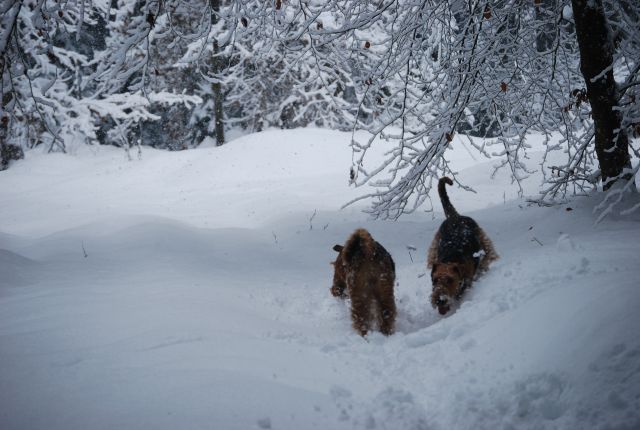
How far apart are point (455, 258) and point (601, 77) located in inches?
104

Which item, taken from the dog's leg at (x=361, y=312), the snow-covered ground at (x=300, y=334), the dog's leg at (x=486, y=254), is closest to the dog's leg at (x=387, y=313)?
the dog's leg at (x=361, y=312)

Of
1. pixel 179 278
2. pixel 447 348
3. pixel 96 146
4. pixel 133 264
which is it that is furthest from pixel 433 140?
pixel 96 146

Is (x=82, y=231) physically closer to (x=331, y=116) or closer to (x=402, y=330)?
(x=402, y=330)

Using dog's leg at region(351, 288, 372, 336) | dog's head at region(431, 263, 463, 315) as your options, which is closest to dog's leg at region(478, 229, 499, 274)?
dog's head at region(431, 263, 463, 315)

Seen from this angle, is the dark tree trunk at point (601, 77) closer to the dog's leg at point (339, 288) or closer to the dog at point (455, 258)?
the dog at point (455, 258)

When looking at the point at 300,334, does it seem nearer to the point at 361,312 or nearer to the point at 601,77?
the point at 361,312

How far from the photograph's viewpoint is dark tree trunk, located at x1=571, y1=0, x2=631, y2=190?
13.4ft

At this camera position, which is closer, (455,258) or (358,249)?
(358,249)

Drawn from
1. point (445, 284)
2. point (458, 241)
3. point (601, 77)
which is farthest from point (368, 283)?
point (601, 77)

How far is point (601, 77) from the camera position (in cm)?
Result: 423

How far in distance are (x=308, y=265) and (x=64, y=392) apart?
3.61 m

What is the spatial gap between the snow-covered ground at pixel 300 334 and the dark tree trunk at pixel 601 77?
0.73m

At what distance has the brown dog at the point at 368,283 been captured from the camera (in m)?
3.62

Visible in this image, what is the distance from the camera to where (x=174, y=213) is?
8180 millimetres
